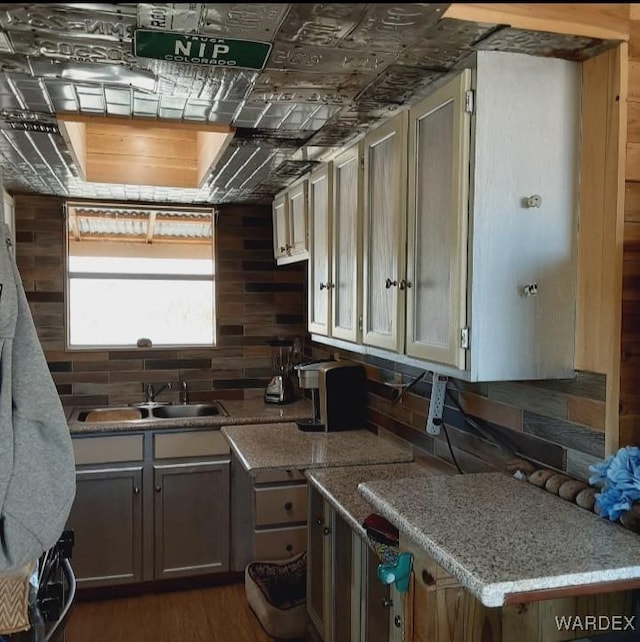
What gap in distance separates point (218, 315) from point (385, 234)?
7.14 ft

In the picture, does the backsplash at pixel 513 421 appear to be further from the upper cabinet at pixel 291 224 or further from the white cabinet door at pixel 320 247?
the upper cabinet at pixel 291 224

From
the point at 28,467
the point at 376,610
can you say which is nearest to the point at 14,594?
the point at 28,467

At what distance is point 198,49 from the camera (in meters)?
1.60

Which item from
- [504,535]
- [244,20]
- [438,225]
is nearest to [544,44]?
[438,225]

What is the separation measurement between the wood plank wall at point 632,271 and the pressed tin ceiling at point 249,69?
116 mm

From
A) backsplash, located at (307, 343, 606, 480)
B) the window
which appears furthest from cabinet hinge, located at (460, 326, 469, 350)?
the window

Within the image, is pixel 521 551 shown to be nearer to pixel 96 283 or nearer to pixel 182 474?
pixel 182 474

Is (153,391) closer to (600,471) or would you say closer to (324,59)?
(324,59)

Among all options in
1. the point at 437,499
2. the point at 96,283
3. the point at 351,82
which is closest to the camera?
the point at 437,499

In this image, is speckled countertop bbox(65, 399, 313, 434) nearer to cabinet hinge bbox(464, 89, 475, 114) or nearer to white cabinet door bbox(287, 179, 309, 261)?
white cabinet door bbox(287, 179, 309, 261)

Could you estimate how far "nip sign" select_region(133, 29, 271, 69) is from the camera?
1.54 m

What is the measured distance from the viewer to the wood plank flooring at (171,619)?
3002 mm

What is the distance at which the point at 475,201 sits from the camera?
1.71 metres

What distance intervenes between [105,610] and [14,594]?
1.77 meters
